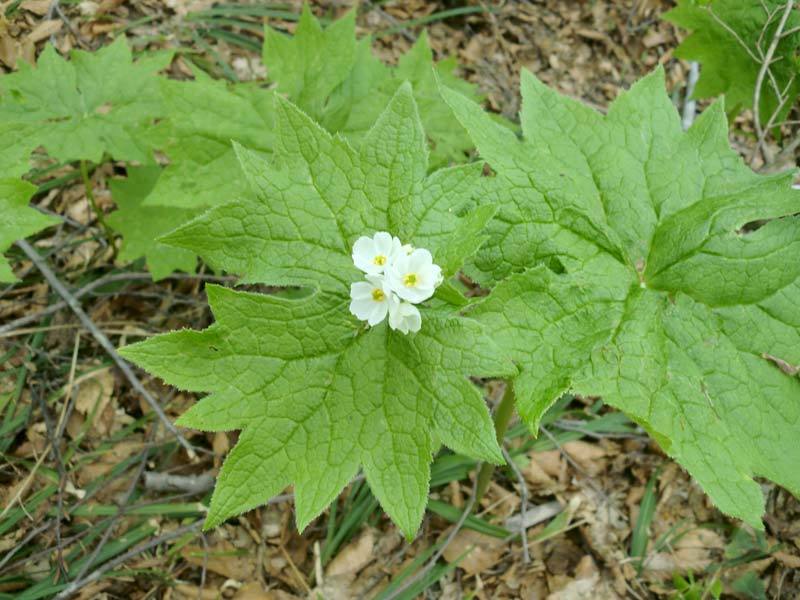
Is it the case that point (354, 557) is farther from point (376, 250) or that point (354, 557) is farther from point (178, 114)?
point (178, 114)

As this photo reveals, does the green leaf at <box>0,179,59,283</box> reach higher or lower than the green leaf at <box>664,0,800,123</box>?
lower

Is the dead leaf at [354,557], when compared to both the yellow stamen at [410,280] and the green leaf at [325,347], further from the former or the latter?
the yellow stamen at [410,280]

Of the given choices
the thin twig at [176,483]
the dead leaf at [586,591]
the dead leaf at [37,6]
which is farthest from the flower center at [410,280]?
the dead leaf at [37,6]

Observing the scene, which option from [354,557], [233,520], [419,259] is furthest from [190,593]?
[419,259]

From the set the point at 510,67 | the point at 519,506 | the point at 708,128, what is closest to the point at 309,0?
the point at 510,67

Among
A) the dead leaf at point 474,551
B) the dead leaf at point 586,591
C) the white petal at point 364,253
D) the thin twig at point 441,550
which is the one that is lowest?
the dead leaf at point 586,591

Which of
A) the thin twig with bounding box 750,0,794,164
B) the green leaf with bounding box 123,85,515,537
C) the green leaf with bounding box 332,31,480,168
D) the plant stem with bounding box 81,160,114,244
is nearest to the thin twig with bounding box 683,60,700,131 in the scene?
the thin twig with bounding box 750,0,794,164

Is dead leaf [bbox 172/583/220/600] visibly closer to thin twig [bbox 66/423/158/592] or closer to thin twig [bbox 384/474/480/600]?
thin twig [bbox 66/423/158/592]
